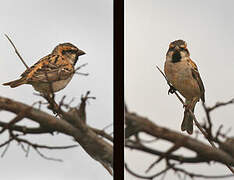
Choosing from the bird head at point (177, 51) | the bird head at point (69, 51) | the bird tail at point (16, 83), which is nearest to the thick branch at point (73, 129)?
the bird tail at point (16, 83)

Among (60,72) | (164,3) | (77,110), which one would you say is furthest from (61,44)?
(164,3)

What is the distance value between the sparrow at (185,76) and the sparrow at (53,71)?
13.8 inches

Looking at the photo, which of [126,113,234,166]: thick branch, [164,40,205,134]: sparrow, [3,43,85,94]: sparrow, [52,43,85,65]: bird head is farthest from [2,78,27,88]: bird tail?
[164,40,205,134]: sparrow

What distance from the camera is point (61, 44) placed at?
1.45 m

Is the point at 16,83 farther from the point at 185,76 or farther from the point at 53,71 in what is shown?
the point at 185,76

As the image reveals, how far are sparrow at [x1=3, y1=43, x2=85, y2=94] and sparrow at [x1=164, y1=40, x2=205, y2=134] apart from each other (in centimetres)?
35

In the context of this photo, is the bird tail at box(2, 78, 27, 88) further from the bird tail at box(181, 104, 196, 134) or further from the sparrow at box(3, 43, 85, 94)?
the bird tail at box(181, 104, 196, 134)

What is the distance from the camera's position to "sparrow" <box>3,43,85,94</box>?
55.6 inches

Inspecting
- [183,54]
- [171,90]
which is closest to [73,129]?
[171,90]

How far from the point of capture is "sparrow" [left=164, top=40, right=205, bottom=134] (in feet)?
4.77

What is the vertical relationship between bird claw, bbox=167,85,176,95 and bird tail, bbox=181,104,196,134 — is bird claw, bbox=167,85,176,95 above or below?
above

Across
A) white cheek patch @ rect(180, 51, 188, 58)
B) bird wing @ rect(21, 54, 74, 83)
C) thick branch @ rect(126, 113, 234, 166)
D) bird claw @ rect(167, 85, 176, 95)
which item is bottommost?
thick branch @ rect(126, 113, 234, 166)

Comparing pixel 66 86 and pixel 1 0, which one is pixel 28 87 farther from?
pixel 1 0

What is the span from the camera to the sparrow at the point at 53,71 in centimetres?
141
